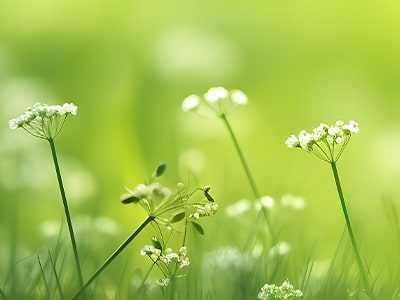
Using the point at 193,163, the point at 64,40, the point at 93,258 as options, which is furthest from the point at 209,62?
the point at 93,258

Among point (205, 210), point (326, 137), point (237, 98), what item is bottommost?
point (205, 210)

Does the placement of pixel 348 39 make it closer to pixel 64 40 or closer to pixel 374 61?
pixel 374 61

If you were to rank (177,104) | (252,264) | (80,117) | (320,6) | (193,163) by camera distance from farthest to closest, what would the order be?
(320,6) < (177,104) < (80,117) < (193,163) < (252,264)

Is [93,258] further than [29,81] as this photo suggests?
No

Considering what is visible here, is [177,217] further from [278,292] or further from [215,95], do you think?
[215,95]

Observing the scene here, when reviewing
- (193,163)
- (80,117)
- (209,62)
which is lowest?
(193,163)

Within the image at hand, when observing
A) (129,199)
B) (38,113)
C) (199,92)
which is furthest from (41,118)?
(199,92)

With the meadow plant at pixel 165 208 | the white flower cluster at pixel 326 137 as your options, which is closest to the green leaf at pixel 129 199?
Answer: the meadow plant at pixel 165 208

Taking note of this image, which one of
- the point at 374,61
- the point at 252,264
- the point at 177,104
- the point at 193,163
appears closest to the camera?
the point at 252,264

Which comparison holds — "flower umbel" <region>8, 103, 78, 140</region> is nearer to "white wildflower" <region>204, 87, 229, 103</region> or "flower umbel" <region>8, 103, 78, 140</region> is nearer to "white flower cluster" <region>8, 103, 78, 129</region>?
"white flower cluster" <region>8, 103, 78, 129</region>
